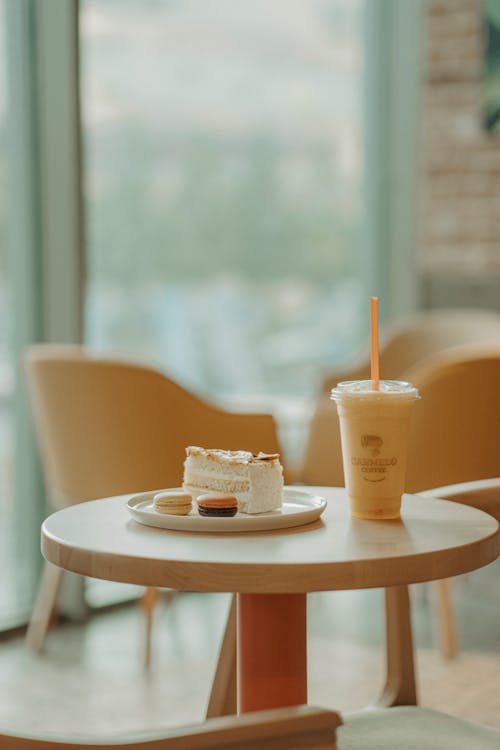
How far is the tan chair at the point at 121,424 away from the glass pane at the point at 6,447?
0.37 m

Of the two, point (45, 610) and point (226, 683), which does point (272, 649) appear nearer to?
point (226, 683)

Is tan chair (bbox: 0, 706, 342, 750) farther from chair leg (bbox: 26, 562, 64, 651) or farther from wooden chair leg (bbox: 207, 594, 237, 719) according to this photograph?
chair leg (bbox: 26, 562, 64, 651)

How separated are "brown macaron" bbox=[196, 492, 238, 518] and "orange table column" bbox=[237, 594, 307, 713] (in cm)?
11

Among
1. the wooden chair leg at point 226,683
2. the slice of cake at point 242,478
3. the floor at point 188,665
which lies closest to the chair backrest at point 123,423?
the floor at point 188,665

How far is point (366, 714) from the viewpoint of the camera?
168 cm

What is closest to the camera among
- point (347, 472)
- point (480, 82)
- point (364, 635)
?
point (347, 472)

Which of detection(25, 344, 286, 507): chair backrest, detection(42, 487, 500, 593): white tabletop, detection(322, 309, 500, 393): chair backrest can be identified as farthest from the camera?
detection(322, 309, 500, 393): chair backrest

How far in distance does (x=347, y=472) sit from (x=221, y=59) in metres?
2.94

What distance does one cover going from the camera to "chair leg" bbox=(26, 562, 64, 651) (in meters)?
3.51

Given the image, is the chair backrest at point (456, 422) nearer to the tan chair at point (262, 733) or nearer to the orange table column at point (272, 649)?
the orange table column at point (272, 649)

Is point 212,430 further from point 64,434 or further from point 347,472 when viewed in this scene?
point 347,472

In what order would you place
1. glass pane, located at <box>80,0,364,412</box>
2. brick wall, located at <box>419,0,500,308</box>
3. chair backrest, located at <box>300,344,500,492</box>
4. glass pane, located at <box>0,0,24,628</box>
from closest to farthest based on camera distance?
chair backrest, located at <box>300,344,500,492</box> → glass pane, located at <box>0,0,24,628</box> → glass pane, located at <box>80,0,364,412</box> → brick wall, located at <box>419,0,500,308</box>

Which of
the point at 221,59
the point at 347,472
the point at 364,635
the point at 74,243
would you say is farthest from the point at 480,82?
the point at 347,472

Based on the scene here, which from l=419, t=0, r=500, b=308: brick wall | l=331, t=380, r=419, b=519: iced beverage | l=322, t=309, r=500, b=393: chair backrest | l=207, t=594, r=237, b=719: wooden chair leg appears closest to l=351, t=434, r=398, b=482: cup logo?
l=331, t=380, r=419, b=519: iced beverage
